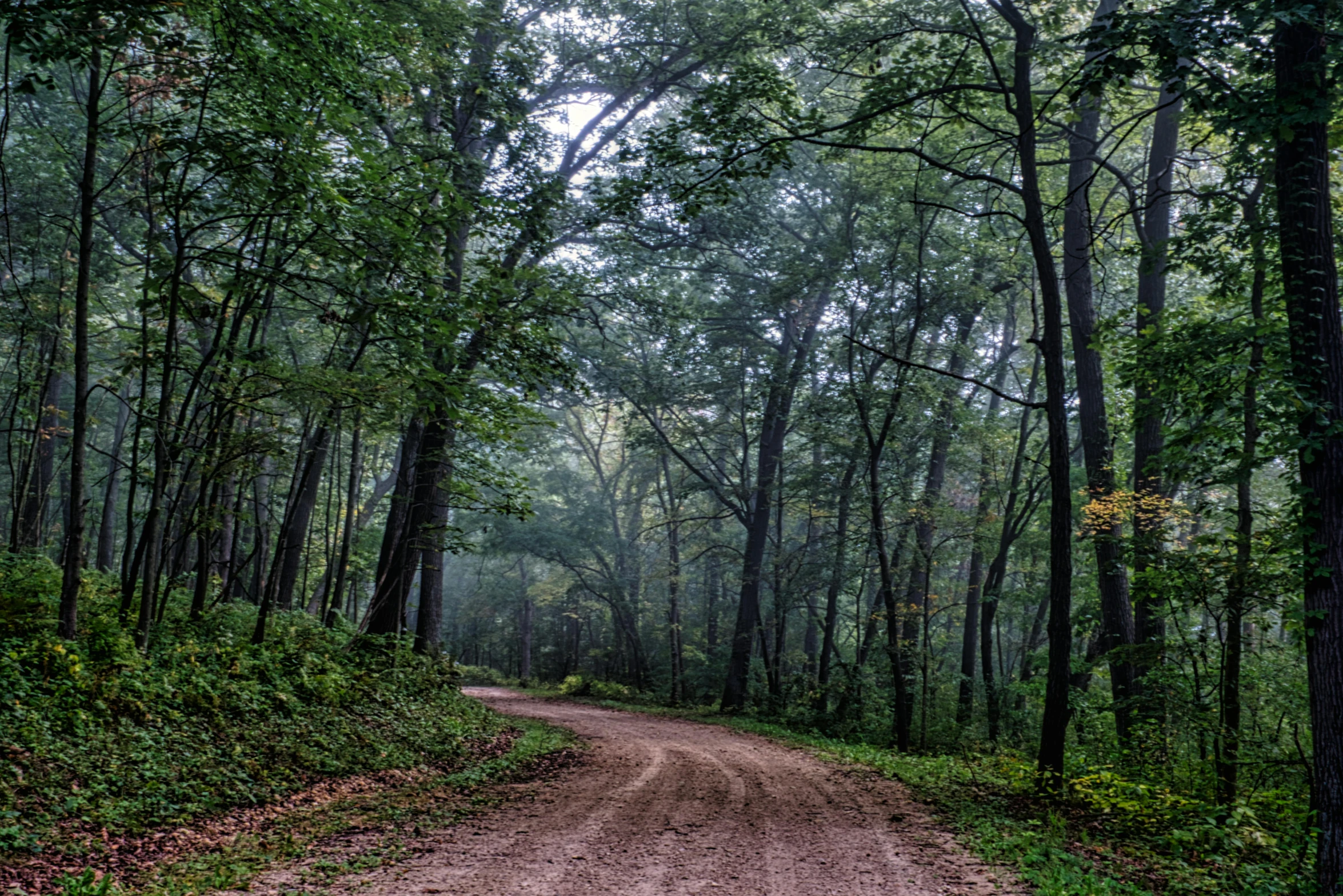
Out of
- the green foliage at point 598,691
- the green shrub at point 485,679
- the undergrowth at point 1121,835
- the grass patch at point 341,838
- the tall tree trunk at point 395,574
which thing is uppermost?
the tall tree trunk at point 395,574

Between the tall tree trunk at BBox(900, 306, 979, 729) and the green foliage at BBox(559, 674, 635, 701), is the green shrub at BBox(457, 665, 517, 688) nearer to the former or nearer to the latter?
the green foliage at BBox(559, 674, 635, 701)

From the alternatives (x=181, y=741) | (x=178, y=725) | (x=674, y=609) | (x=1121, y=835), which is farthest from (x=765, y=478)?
(x=181, y=741)

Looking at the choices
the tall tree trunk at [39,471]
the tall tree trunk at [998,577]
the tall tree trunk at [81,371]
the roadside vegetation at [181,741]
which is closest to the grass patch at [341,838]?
the roadside vegetation at [181,741]

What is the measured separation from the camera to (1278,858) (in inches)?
228

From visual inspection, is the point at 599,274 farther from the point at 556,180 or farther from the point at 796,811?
the point at 796,811

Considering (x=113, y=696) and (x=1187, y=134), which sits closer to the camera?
(x=113, y=696)

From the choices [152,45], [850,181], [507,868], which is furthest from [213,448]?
[850,181]

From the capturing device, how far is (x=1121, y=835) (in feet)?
21.6

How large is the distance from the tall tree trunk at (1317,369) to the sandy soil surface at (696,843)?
7.87 ft

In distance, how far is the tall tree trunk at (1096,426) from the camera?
11250mm

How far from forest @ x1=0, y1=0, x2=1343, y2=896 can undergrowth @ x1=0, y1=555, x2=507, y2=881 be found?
0.05 meters

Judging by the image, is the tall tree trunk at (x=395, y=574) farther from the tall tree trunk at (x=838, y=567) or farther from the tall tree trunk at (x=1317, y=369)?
the tall tree trunk at (x=1317, y=369)

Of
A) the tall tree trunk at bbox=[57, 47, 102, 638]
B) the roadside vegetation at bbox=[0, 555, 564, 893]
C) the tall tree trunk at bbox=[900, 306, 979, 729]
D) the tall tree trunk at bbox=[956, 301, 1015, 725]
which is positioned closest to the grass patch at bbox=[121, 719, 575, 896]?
the roadside vegetation at bbox=[0, 555, 564, 893]

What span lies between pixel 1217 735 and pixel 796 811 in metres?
4.34
